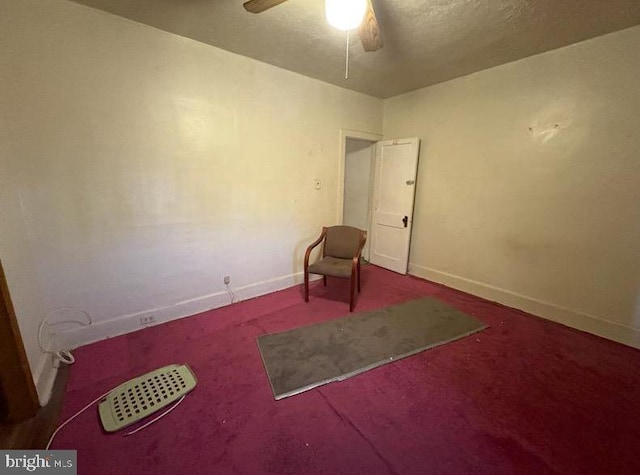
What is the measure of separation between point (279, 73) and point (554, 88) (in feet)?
8.45

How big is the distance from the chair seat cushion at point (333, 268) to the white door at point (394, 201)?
3.46 feet

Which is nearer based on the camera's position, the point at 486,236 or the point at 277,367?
the point at 277,367

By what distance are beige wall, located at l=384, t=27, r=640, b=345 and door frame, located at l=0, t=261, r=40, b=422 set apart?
12.3 ft

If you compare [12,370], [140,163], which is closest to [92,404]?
[12,370]

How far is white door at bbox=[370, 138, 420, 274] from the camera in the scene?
11.3 ft

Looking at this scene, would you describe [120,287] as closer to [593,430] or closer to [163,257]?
[163,257]

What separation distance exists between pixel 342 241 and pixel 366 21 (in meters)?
2.07

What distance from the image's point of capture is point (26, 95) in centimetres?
166

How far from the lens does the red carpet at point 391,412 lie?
4.06 ft

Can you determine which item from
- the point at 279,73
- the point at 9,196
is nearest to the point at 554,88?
the point at 279,73

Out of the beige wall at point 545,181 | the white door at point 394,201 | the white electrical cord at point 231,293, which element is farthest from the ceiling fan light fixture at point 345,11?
the white electrical cord at point 231,293

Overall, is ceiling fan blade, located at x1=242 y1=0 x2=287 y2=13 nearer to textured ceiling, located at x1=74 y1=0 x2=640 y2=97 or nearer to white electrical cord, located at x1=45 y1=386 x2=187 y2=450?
textured ceiling, located at x1=74 y1=0 x2=640 y2=97

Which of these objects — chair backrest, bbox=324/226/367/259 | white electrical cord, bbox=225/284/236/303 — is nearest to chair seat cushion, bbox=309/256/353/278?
chair backrest, bbox=324/226/367/259

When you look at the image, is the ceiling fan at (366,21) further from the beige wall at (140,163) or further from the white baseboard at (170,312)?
the white baseboard at (170,312)
